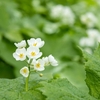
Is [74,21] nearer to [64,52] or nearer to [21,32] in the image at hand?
[64,52]

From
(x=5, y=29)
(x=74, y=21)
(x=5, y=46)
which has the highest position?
(x=74, y=21)

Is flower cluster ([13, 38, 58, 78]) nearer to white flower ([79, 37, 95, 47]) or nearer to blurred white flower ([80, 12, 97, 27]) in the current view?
white flower ([79, 37, 95, 47])

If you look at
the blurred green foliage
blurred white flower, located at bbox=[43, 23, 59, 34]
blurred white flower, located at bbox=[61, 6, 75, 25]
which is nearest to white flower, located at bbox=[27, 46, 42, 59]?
the blurred green foliage

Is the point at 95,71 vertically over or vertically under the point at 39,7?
under

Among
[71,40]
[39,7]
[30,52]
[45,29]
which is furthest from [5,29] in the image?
[30,52]

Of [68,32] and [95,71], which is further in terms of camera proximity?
[68,32]

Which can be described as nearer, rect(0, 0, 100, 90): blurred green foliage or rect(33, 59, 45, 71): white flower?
rect(33, 59, 45, 71): white flower

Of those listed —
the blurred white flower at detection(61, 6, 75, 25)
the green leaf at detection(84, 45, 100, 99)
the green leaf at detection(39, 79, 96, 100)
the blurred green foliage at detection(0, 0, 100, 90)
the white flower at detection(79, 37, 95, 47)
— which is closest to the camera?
the green leaf at detection(39, 79, 96, 100)
